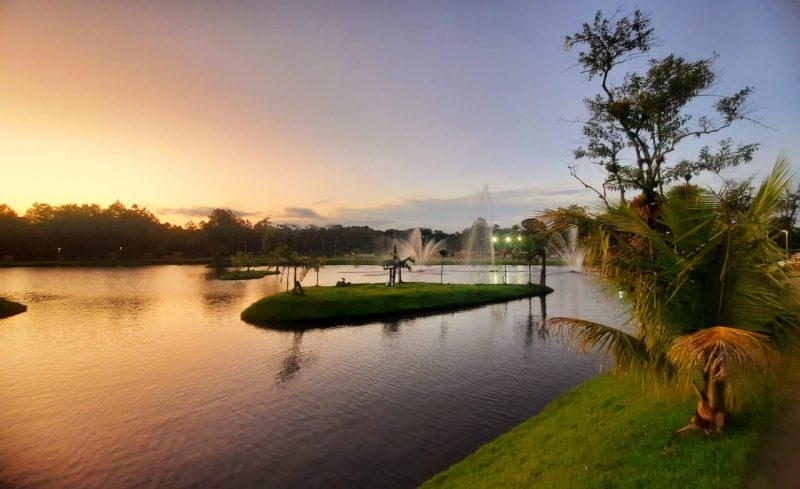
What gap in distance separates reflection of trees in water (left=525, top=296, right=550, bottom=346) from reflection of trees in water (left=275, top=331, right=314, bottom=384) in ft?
42.1

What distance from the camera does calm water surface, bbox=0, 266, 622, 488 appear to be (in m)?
12.3

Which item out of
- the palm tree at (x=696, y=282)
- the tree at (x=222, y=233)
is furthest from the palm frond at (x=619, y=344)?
the tree at (x=222, y=233)

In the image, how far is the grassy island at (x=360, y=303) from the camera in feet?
115

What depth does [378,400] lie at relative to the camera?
56.4 ft

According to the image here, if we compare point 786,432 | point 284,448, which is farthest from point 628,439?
point 284,448

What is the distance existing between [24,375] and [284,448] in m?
16.5

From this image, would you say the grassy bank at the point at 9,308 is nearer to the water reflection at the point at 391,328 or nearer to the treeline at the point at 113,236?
the water reflection at the point at 391,328

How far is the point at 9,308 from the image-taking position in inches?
1470

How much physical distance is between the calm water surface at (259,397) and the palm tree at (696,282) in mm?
1563

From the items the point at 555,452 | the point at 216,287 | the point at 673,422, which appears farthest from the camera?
the point at 216,287

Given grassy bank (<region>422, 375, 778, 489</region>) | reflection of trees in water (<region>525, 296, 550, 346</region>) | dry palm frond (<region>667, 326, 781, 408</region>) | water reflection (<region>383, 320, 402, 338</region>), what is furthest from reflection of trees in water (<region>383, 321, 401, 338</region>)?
dry palm frond (<region>667, 326, 781, 408</region>)

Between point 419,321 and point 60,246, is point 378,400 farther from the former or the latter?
point 60,246

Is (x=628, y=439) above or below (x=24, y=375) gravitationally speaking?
above

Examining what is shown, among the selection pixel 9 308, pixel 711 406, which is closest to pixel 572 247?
pixel 711 406
